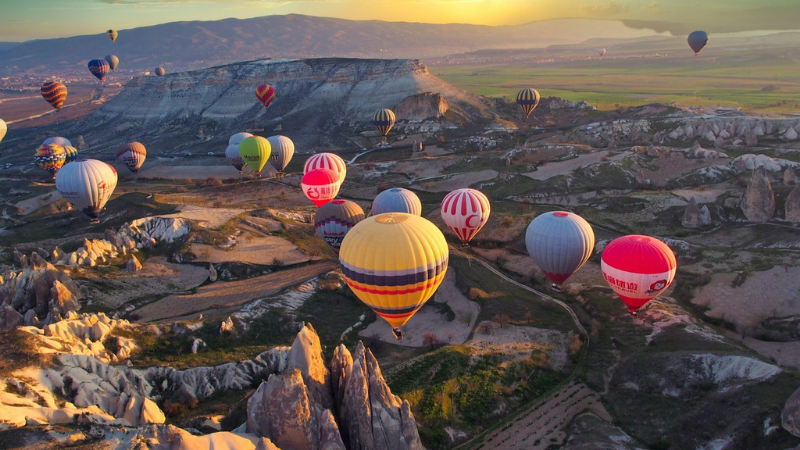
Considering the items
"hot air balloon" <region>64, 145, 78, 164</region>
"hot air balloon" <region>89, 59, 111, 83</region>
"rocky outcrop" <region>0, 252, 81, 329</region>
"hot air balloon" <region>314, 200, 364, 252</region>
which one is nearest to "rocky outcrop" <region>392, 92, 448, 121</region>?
"hot air balloon" <region>64, 145, 78, 164</region>

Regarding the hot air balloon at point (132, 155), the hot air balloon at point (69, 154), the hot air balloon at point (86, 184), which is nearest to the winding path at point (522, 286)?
the hot air balloon at point (86, 184)

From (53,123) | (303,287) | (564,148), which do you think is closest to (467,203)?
(303,287)

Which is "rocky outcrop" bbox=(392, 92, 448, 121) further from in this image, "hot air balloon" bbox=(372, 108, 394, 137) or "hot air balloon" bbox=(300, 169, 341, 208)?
"hot air balloon" bbox=(300, 169, 341, 208)

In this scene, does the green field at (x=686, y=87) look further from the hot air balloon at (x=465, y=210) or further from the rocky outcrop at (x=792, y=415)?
the rocky outcrop at (x=792, y=415)

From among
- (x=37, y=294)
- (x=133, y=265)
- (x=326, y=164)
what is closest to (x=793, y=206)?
(x=326, y=164)

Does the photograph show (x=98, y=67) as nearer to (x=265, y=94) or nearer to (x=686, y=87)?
(x=265, y=94)

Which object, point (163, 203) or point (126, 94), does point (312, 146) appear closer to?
point (163, 203)

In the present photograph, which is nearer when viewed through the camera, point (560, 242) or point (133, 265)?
point (560, 242)
